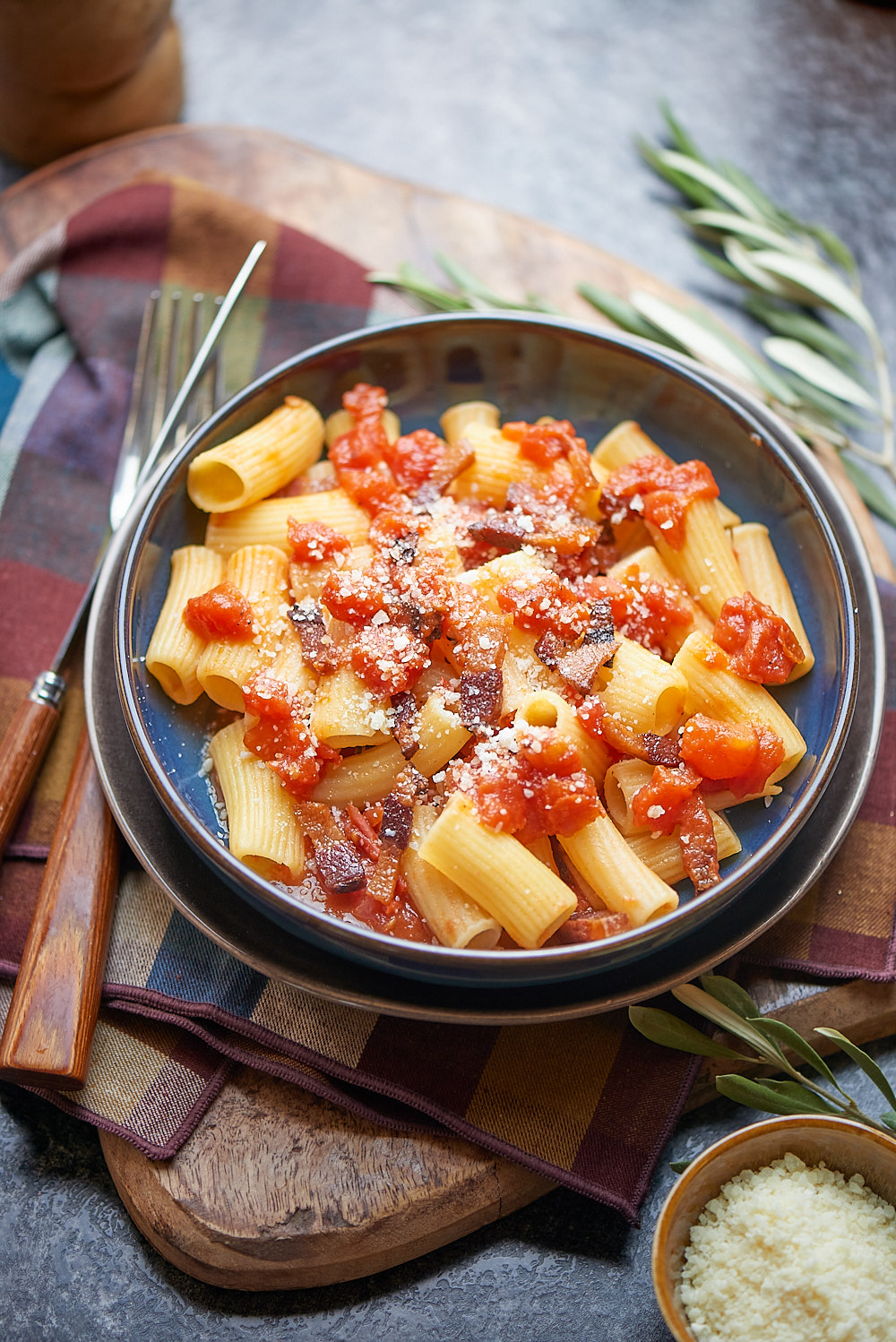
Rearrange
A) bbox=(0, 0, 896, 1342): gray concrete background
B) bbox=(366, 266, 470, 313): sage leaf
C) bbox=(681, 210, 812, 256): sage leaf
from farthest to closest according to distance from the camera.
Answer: bbox=(0, 0, 896, 1342): gray concrete background < bbox=(681, 210, 812, 256): sage leaf < bbox=(366, 266, 470, 313): sage leaf

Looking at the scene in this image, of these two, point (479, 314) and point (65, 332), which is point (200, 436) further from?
point (65, 332)

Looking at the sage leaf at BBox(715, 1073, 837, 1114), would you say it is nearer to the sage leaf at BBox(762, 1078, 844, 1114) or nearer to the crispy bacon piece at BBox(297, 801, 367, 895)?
the sage leaf at BBox(762, 1078, 844, 1114)

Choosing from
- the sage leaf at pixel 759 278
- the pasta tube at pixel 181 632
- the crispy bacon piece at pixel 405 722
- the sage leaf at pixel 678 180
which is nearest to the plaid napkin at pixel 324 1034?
the pasta tube at pixel 181 632

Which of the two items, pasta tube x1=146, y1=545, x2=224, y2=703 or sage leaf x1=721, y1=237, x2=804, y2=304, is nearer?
pasta tube x1=146, y1=545, x2=224, y2=703

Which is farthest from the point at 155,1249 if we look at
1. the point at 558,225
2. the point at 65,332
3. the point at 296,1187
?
the point at 558,225

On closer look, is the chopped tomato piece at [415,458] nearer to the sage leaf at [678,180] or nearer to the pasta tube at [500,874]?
the pasta tube at [500,874]

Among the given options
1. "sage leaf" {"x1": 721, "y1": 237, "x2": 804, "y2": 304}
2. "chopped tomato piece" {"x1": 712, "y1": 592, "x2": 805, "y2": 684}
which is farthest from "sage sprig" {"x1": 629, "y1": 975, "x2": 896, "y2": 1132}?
"sage leaf" {"x1": 721, "y1": 237, "x2": 804, "y2": 304}

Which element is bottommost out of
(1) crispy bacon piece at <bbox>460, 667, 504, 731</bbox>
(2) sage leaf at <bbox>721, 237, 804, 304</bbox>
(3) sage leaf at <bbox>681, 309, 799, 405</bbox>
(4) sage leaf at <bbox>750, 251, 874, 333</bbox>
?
(1) crispy bacon piece at <bbox>460, 667, 504, 731</bbox>
